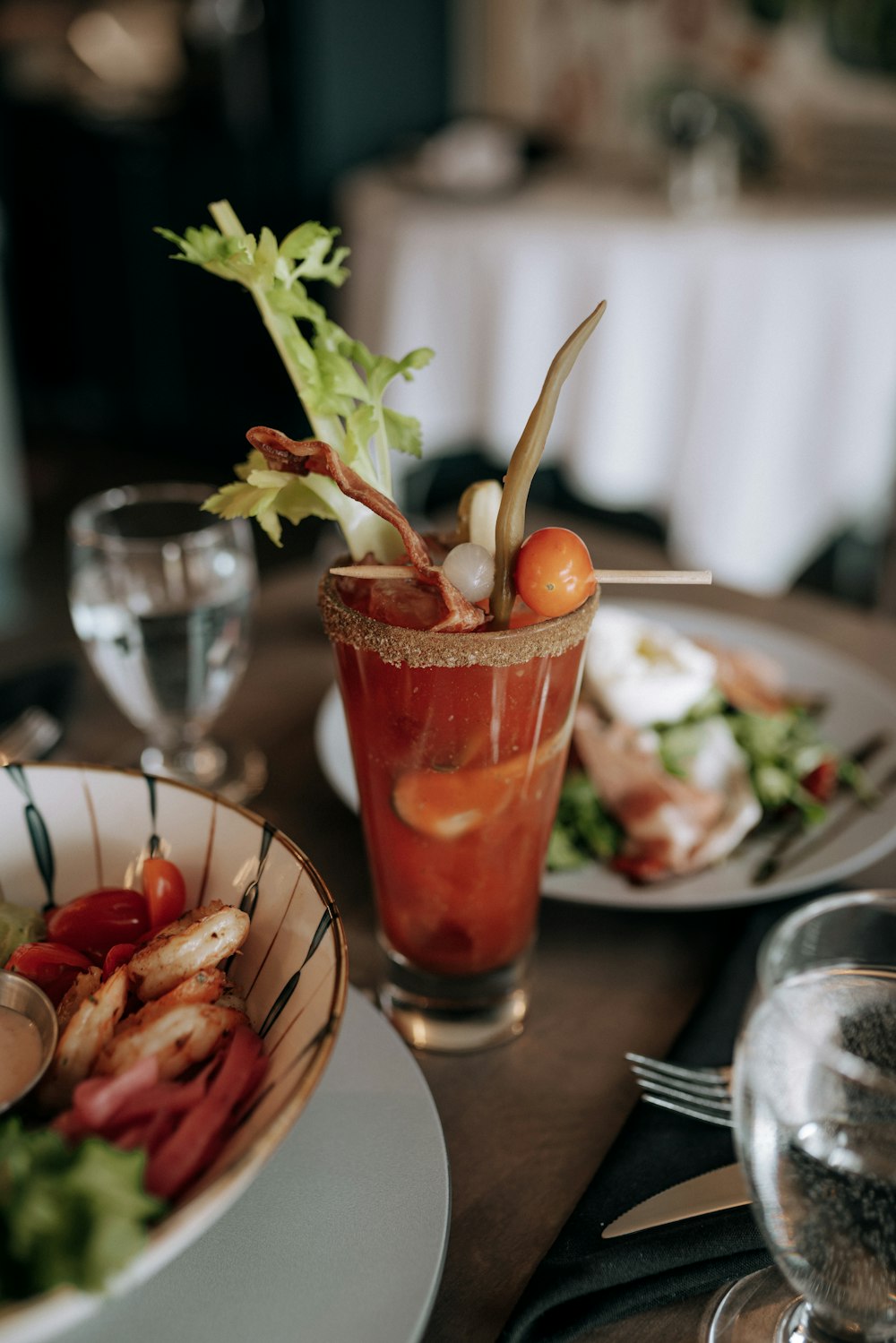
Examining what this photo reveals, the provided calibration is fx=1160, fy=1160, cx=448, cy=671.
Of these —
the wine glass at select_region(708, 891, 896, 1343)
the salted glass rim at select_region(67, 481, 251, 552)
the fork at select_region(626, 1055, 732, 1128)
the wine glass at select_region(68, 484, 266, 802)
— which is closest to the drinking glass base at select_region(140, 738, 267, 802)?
the wine glass at select_region(68, 484, 266, 802)

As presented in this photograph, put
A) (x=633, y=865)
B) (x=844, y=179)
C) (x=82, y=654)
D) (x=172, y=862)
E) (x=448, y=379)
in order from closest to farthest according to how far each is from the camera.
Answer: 1. (x=172, y=862)
2. (x=633, y=865)
3. (x=82, y=654)
4. (x=448, y=379)
5. (x=844, y=179)

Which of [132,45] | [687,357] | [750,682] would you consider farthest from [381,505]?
[132,45]

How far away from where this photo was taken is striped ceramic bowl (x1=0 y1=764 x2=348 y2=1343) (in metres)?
0.38

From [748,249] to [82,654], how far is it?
1.86 metres

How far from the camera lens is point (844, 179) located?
10.4 ft

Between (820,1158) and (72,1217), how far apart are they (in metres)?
0.25

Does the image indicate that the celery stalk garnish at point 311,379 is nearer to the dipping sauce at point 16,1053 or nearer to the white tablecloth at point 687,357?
the dipping sauce at point 16,1053

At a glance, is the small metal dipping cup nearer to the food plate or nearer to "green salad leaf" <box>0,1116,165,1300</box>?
"green salad leaf" <box>0,1116,165,1300</box>

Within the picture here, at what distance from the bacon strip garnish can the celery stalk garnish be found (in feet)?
0.06

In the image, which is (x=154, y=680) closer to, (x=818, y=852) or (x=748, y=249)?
(x=818, y=852)

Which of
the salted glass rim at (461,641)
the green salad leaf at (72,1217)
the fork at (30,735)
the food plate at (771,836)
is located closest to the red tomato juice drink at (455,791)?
the salted glass rim at (461,641)

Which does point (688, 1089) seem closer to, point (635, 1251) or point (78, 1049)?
point (635, 1251)

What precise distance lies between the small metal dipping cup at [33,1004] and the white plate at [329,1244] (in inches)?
4.1

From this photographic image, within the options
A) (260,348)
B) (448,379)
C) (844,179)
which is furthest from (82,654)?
(260,348)
